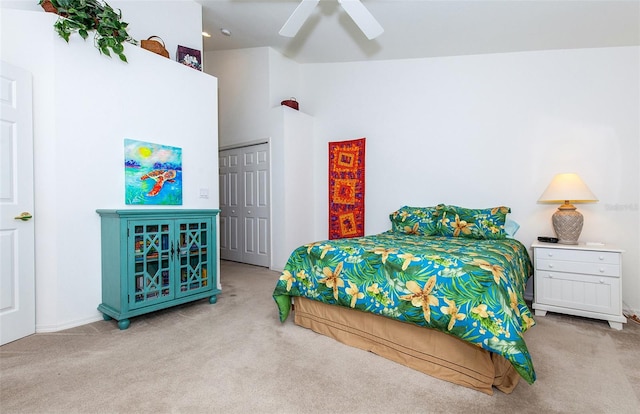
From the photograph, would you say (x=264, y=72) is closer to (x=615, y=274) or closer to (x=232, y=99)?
(x=232, y=99)

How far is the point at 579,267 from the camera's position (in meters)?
2.54

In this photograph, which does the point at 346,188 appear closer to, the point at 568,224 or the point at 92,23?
the point at 568,224

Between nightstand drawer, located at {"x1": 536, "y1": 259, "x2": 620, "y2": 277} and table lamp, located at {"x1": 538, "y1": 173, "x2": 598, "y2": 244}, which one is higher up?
table lamp, located at {"x1": 538, "y1": 173, "x2": 598, "y2": 244}

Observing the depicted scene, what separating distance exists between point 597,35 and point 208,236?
412 cm

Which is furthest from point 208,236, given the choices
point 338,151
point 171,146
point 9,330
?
point 338,151

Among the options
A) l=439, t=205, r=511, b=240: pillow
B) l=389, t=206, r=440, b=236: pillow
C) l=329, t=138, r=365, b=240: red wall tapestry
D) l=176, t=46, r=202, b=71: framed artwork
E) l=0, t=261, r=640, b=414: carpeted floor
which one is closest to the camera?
l=0, t=261, r=640, b=414: carpeted floor

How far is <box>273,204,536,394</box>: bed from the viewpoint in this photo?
1.52 metres

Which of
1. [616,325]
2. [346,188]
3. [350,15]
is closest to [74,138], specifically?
[350,15]

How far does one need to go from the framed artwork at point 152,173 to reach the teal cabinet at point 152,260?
0.35 metres

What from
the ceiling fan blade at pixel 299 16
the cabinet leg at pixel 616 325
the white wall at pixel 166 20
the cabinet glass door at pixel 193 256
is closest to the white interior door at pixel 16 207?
the cabinet glass door at pixel 193 256

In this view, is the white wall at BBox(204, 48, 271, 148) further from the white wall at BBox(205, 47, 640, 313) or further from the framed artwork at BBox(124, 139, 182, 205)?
the framed artwork at BBox(124, 139, 182, 205)

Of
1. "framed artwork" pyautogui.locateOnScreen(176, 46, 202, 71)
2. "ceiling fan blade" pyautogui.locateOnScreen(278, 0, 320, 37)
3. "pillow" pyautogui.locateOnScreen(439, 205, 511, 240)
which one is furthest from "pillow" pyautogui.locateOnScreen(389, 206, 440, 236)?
"framed artwork" pyautogui.locateOnScreen(176, 46, 202, 71)

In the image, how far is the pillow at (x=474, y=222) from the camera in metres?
3.00

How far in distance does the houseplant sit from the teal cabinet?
4.51 ft
